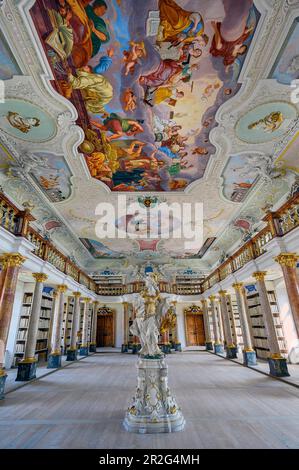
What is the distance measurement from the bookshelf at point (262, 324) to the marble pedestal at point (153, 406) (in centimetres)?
874

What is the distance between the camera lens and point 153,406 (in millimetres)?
3531

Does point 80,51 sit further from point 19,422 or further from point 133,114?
point 19,422

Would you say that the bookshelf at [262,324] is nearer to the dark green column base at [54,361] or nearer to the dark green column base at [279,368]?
the dark green column base at [279,368]

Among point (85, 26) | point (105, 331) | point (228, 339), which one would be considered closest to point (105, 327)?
point (105, 331)

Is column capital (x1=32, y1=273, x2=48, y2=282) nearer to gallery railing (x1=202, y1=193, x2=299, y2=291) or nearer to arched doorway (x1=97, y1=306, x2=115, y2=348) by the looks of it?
gallery railing (x1=202, y1=193, x2=299, y2=291)

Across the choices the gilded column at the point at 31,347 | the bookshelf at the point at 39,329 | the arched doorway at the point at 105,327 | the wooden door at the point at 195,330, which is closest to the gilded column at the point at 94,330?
the arched doorway at the point at 105,327

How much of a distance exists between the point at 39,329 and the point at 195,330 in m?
11.4

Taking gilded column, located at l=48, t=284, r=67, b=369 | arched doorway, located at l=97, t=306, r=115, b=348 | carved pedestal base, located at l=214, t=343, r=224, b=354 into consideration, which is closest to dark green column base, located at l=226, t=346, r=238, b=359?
carved pedestal base, located at l=214, t=343, r=224, b=354

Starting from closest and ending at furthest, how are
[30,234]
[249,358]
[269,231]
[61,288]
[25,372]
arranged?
[25,372] < [30,234] < [269,231] < [249,358] < [61,288]

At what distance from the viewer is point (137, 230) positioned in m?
12.4

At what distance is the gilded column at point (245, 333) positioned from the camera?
9.39 meters

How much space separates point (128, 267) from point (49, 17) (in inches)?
593

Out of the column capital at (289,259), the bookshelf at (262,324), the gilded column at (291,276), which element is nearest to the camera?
the gilded column at (291,276)

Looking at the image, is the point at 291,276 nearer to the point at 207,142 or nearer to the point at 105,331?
the point at 207,142
